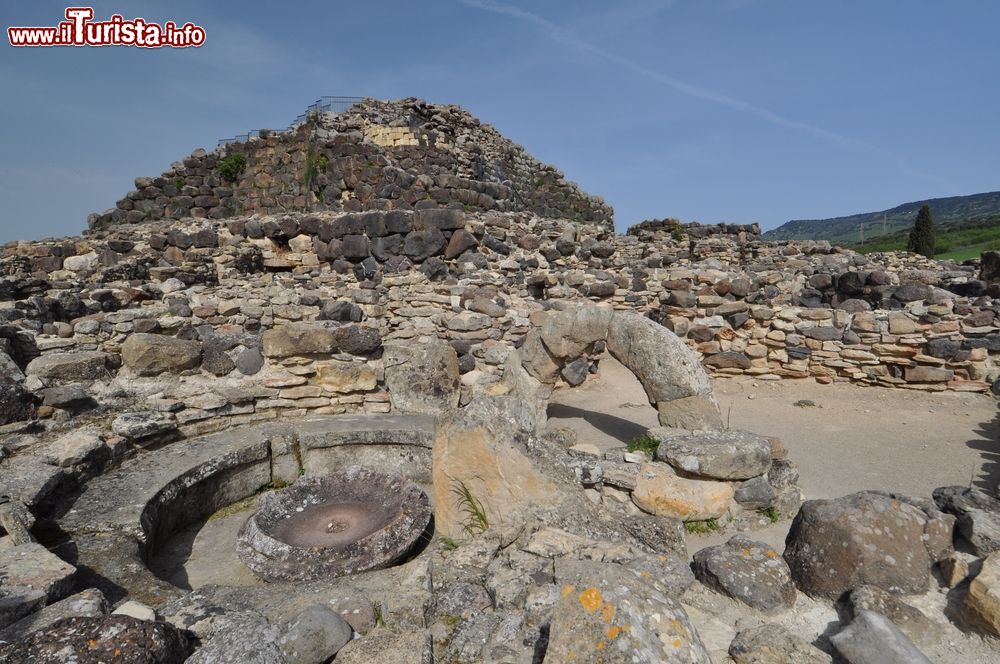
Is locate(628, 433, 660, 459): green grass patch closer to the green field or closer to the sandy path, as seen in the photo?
the sandy path

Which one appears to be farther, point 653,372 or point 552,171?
point 552,171

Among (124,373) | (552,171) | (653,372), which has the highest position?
(552,171)

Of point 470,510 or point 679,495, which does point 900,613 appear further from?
point 470,510

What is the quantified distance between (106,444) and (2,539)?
1.57 meters

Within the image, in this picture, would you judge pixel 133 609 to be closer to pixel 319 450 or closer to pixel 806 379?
pixel 319 450

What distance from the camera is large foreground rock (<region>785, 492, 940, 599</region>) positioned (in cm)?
275

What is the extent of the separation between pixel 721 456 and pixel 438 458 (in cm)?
203

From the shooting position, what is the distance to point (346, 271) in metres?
8.73

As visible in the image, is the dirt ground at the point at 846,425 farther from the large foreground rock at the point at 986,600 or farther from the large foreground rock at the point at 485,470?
the large foreground rock at the point at 986,600

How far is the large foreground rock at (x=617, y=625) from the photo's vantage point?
184 centimetres

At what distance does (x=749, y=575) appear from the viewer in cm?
285

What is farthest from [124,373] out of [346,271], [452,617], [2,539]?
[452,617]

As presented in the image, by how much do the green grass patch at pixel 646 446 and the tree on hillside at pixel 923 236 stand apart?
3502cm

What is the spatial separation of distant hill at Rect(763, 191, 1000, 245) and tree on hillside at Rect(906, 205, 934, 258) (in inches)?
2595
